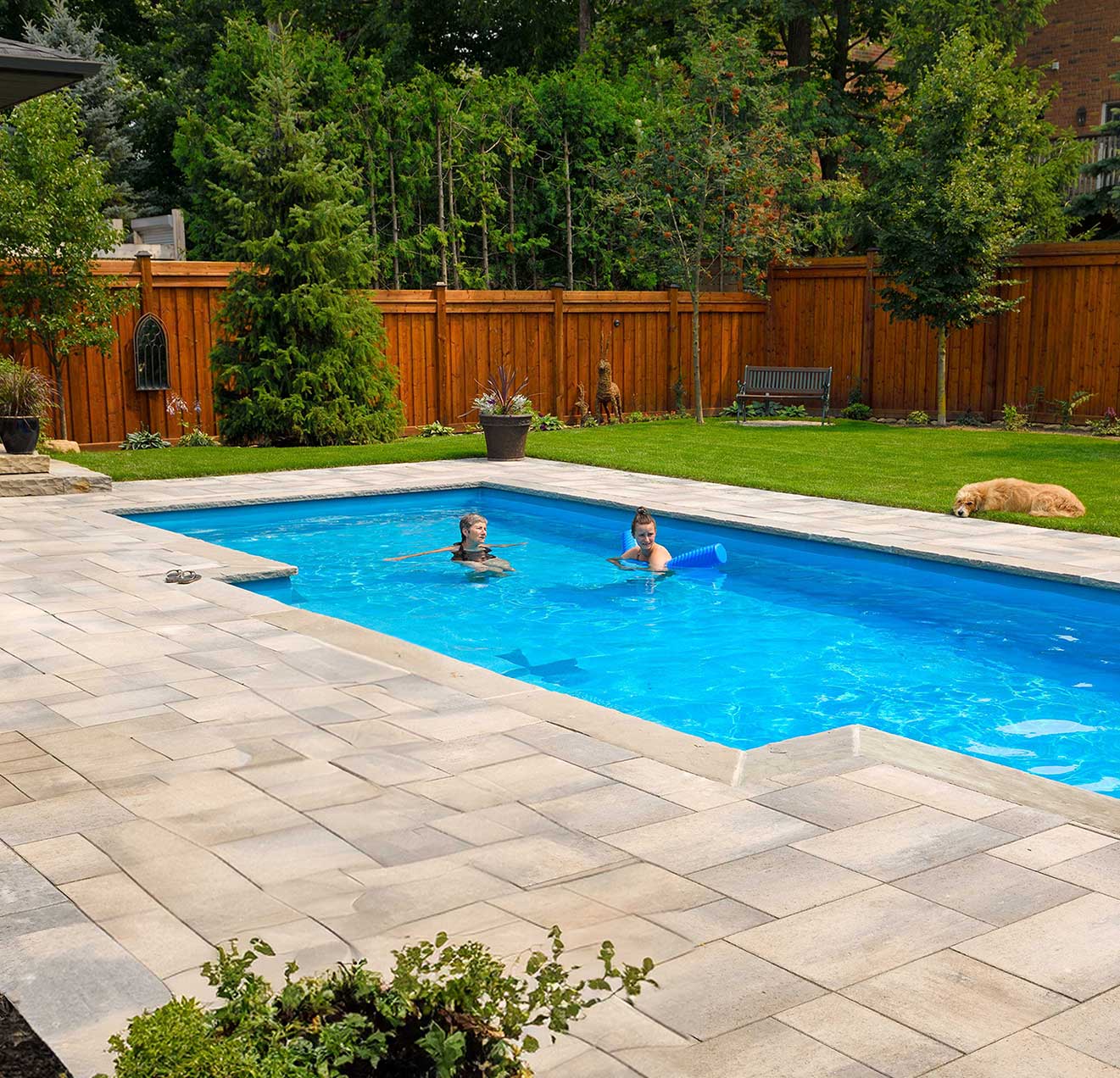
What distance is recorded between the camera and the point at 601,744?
4.75m

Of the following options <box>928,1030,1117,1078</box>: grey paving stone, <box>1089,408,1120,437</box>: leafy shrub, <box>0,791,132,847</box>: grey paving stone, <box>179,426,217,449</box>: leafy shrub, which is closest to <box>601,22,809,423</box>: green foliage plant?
<box>1089,408,1120,437</box>: leafy shrub

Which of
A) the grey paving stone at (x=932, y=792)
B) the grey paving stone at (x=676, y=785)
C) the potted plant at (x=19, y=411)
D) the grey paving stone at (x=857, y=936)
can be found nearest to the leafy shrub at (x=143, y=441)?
the potted plant at (x=19, y=411)

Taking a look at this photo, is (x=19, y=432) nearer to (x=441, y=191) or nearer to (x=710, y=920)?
(x=441, y=191)

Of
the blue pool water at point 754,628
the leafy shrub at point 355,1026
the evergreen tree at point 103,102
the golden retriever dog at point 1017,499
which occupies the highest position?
the evergreen tree at point 103,102

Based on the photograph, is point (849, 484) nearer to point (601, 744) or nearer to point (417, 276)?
point (601, 744)

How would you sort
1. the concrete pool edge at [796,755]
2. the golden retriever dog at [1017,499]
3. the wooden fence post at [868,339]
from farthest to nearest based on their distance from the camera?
the wooden fence post at [868,339] < the golden retriever dog at [1017,499] < the concrete pool edge at [796,755]

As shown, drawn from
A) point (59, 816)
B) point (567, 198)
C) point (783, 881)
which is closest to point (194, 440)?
point (567, 198)

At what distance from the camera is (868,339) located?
1925 cm

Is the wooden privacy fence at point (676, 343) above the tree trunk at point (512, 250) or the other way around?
the other way around

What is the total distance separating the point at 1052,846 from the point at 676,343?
1633cm

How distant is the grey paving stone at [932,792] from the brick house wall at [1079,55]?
2305 cm

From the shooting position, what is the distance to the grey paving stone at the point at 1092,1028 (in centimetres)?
264

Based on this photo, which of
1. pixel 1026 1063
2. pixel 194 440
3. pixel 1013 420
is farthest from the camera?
pixel 1013 420

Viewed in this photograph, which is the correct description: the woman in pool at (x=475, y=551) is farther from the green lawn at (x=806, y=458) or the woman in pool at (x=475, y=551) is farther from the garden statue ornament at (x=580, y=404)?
the garden statue ornament at (x=580, y=404)
